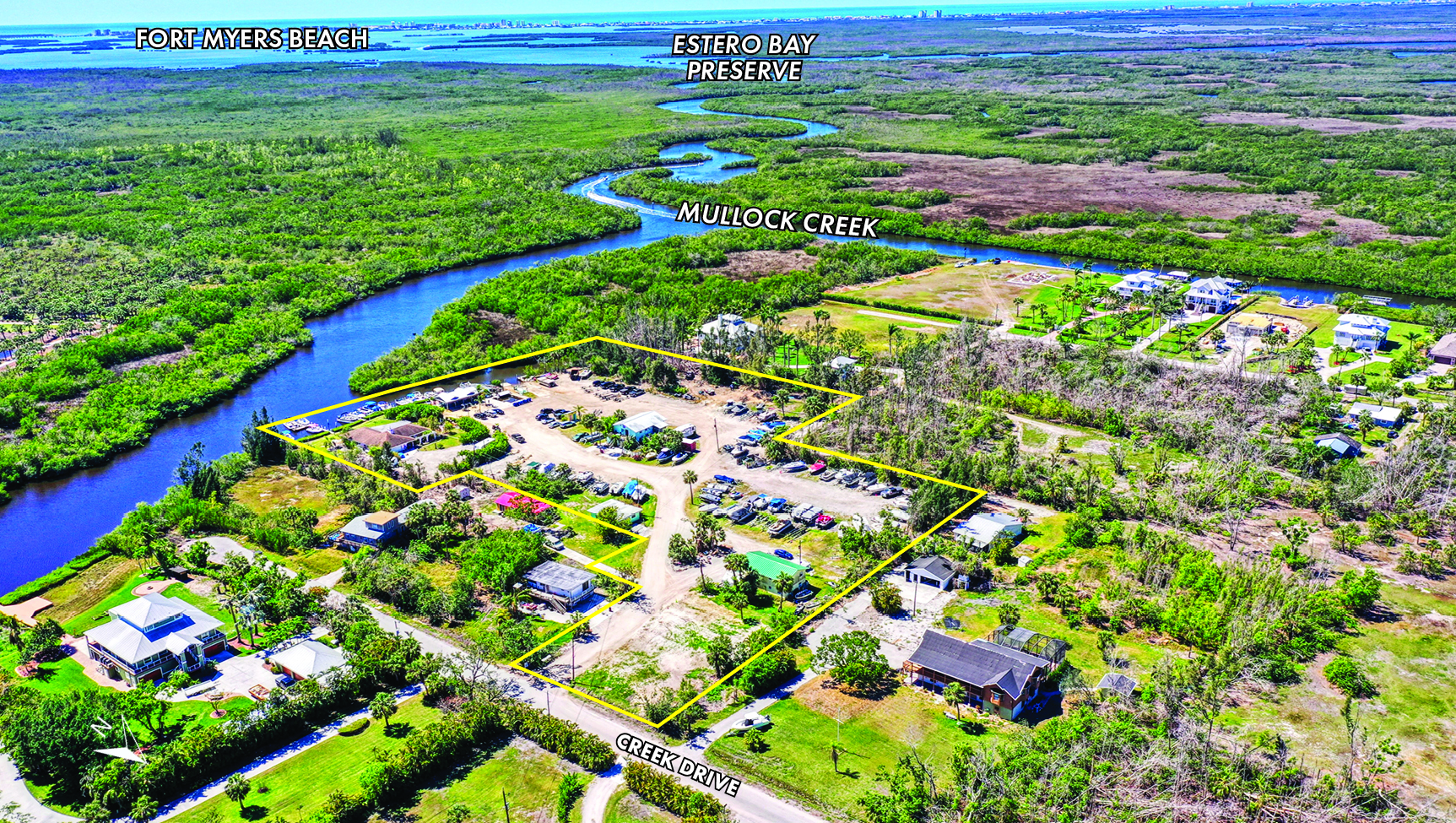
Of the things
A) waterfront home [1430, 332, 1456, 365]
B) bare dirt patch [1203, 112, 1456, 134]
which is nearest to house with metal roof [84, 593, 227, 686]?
waterfront home [1430, 332, 1456, 365]

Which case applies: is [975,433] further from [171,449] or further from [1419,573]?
[171,449]

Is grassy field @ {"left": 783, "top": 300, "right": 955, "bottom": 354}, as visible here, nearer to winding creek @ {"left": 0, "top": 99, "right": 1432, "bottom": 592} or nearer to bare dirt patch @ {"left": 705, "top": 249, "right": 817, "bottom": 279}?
bare dirt patch @ {"left": 705, "top": 249, "right": 817, "bottom": 279}

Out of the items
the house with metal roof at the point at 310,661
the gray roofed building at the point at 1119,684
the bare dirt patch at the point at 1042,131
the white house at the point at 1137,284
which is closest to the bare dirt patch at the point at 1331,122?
the bare dirt patch at the point at 1042,131

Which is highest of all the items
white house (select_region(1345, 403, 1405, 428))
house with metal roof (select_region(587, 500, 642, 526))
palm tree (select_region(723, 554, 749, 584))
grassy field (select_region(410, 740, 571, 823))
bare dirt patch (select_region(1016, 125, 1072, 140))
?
bare dirt patch (select_region(1016, 125, 1072, 140))

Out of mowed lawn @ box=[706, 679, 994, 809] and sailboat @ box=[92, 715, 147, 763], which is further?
sailboat @ box=[92, 715, 147, 763]

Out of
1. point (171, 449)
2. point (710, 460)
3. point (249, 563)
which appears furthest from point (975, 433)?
point (171, 449)

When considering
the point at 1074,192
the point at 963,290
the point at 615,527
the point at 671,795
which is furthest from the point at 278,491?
the point at 1074,192

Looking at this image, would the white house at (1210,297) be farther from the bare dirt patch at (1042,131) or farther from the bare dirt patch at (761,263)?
the bare dirt patch at (1042,131)
